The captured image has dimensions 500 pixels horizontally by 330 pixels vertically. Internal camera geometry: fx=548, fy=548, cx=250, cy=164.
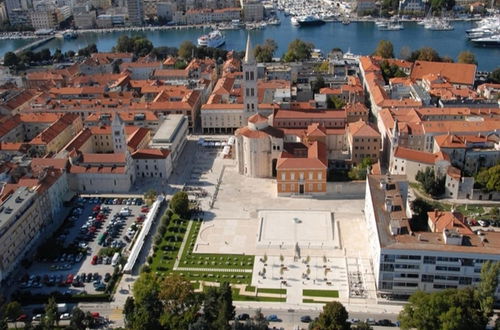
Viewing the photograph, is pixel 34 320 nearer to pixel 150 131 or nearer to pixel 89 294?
pixel 89 294

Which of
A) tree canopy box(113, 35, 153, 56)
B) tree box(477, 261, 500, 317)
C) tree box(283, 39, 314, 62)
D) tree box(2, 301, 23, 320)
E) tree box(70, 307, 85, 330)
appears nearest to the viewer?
tree box(477, 261, 500, 317)

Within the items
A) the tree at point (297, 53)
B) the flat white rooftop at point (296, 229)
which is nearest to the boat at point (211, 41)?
the tree at point (297, 53)

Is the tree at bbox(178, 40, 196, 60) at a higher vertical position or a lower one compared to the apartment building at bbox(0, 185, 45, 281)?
higher

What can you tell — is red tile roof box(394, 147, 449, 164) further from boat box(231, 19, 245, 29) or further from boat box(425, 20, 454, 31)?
boat box(231, 19, 245, 29)

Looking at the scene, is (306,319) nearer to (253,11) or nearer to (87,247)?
(87,247)

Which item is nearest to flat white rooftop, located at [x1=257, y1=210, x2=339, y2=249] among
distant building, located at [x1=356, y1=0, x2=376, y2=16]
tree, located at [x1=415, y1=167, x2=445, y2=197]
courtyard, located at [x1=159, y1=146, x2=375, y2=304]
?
courtyard, located at [x1=159, y1=146, x2=375, y2=304]

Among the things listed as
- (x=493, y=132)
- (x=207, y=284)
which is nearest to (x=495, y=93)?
(x=493, y=132)

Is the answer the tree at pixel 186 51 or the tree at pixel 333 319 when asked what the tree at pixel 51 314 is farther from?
the tree at pixel 186 51
